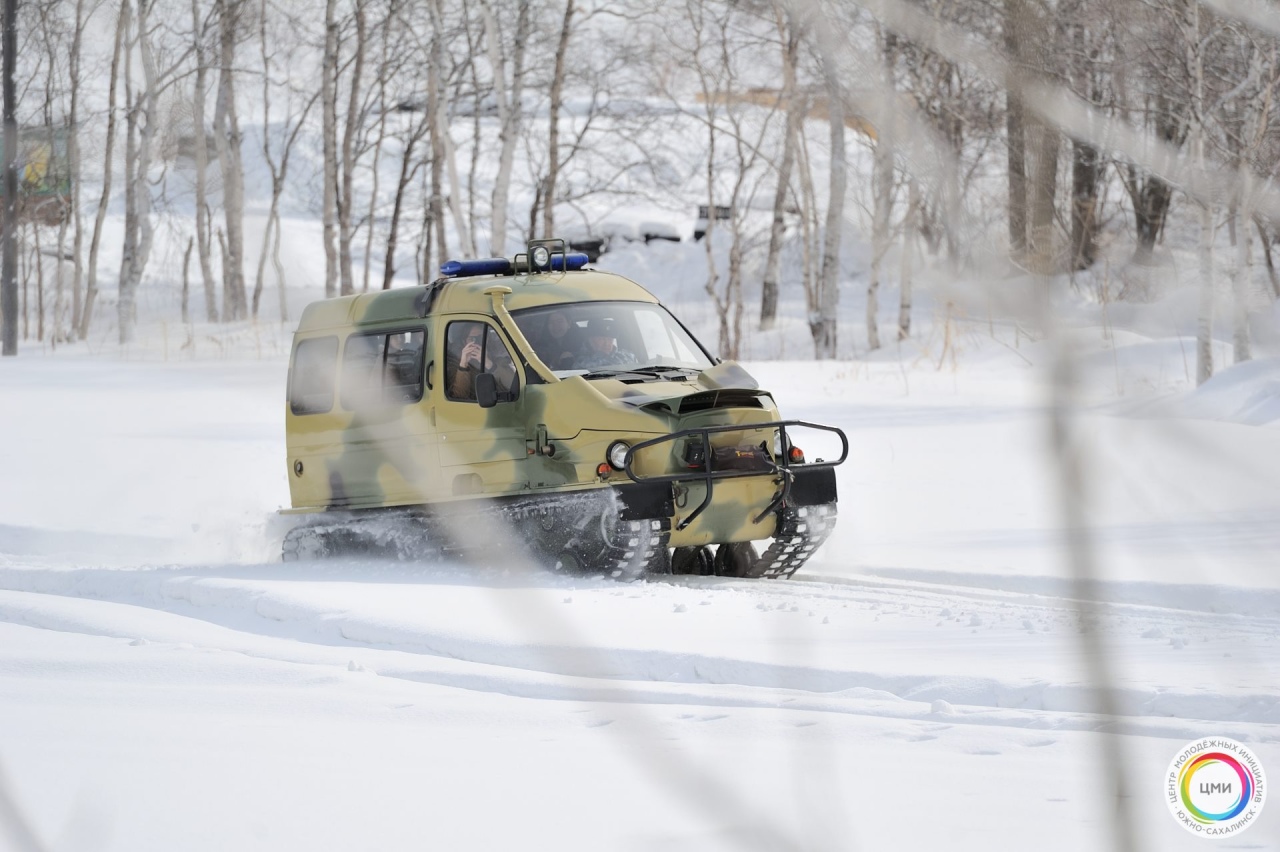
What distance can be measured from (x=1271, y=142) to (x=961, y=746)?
273 cm

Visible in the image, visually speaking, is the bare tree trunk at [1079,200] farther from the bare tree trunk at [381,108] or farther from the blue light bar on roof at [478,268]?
the bare tree trunk at [381,108]

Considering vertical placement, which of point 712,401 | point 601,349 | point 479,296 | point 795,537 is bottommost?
point 795,537

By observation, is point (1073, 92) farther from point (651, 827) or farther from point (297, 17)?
point (297, 17)

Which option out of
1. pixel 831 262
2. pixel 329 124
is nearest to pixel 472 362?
pixel 831 262

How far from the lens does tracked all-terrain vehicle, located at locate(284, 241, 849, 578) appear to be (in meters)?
8.41

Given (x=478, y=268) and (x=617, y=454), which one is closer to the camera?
(x=617, y=454)

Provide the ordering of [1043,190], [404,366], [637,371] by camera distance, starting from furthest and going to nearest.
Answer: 1. [404,366]
2. [637,371]
3. [1043,190]

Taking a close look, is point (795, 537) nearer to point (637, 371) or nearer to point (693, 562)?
point (693, 562)

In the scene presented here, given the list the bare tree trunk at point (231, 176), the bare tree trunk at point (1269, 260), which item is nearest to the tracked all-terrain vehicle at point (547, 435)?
the bare tree trunk at point (1269, 260)

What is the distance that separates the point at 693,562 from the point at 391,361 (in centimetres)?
258

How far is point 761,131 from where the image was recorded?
102 feet

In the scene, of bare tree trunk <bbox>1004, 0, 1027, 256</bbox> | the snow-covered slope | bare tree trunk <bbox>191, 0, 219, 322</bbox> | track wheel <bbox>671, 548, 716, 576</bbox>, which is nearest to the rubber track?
the snow-covered slope

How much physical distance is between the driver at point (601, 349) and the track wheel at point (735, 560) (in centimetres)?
146

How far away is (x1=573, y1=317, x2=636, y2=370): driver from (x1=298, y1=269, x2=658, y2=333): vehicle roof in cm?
22
